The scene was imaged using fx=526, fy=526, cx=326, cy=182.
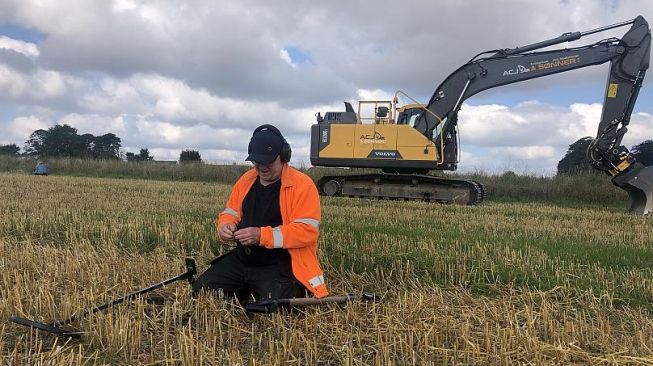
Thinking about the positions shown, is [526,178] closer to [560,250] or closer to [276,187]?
[560,250]

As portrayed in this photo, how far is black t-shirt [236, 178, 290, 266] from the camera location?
4414 mm

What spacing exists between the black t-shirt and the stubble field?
0.46 m

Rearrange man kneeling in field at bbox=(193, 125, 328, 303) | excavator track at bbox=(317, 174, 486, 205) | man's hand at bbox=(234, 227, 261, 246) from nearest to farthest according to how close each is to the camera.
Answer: man's hand at bbox=(234, 227, 261, 246), man kneeling in field at bbox=(193, 125, 328, 303), excavator track at bbox=(317, 174, 486, 205)

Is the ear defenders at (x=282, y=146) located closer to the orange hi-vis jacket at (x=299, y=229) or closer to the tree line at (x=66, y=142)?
the orange hi-vis jacket at (x=299, y=229)

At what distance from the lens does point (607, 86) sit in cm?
1420

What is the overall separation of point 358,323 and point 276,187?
1.36 meters

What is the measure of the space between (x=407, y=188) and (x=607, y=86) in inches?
240

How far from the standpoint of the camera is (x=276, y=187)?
4.51 meters

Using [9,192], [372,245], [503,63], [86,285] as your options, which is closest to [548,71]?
[503,63]

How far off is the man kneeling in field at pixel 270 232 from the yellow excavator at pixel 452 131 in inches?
447

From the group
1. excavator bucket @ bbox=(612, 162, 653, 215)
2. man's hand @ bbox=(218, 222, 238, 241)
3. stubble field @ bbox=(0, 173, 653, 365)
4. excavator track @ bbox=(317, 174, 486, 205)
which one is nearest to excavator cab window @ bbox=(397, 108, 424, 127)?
excavator track @ bbox=(317, 174, 486, 205)

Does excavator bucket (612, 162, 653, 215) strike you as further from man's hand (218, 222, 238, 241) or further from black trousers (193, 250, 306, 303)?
man's hand (218, 222, 238, 241)

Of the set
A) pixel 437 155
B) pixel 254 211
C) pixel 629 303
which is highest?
pixel 437 155

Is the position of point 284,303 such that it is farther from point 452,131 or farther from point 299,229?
point 452,131
